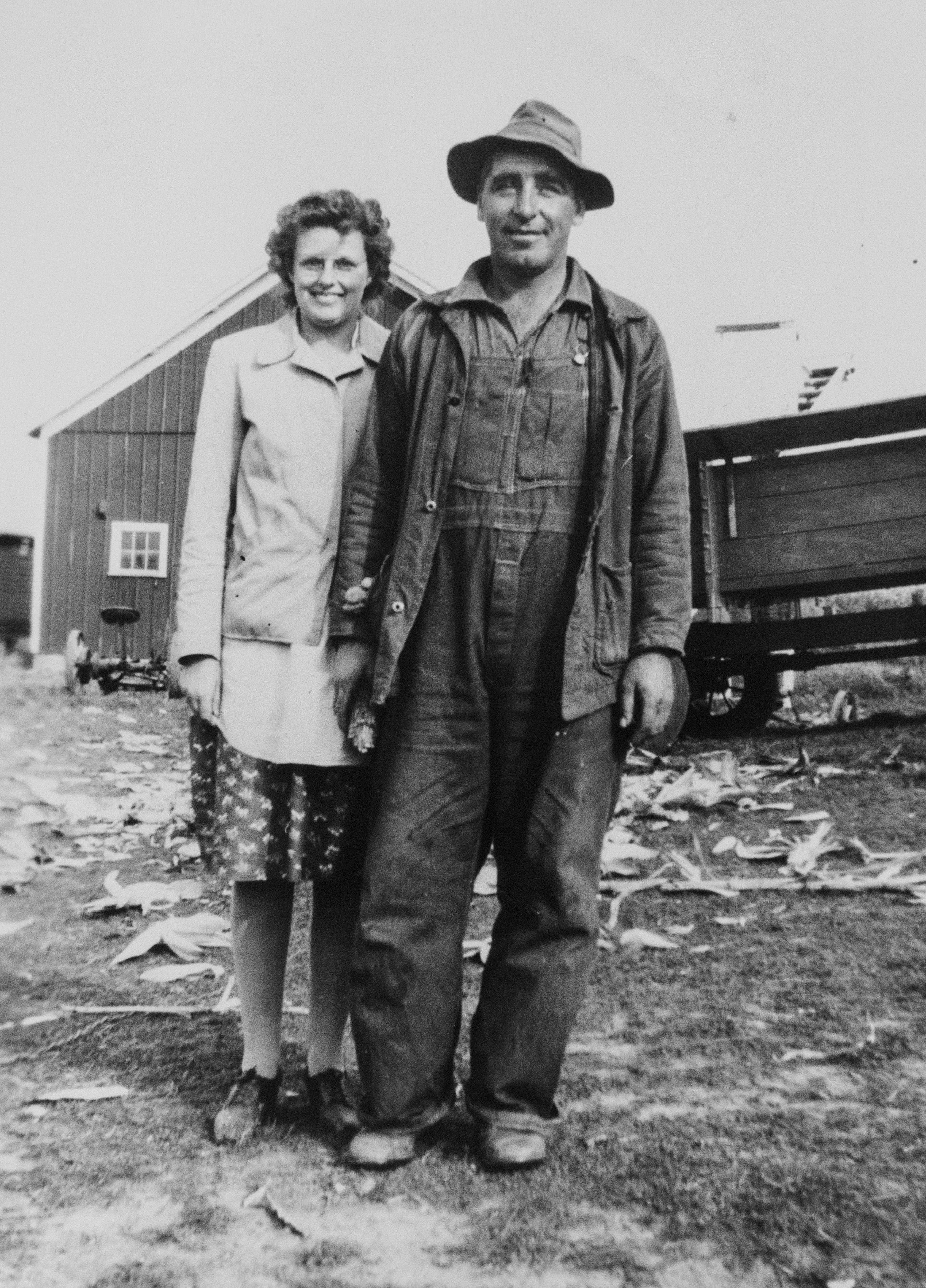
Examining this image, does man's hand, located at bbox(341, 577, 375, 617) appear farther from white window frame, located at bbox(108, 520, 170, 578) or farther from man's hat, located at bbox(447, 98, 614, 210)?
white window frame, located at bbox(108, 520, 170, 578)

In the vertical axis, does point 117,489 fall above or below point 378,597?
above

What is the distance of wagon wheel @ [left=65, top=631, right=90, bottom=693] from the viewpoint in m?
13.9

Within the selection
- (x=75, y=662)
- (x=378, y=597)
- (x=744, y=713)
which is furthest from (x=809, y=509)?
(x=75, y=662)

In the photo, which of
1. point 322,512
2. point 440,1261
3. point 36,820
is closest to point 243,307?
point 36,820

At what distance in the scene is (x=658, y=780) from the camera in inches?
255

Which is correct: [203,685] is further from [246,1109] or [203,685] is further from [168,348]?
[168,348]

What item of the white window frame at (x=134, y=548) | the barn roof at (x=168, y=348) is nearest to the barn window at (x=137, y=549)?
the white window frame at (x=134, y=548)

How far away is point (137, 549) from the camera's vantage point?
17000 millimetres

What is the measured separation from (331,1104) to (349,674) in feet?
3.11

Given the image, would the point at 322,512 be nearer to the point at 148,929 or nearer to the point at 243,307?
the point at 148,929

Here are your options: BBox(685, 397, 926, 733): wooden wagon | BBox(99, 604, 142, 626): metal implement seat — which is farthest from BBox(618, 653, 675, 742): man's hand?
BBox(99, 604, 142, 626): metal implement seat

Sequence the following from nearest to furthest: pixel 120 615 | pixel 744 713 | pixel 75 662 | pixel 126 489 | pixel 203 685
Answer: pixel 203 685 < pixel 744 713 < pixel 75 662 < pixel 120 615 < pixel 126 489

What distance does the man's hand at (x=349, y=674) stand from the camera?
2660 millimetres

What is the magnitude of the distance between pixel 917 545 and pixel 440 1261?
467cm
